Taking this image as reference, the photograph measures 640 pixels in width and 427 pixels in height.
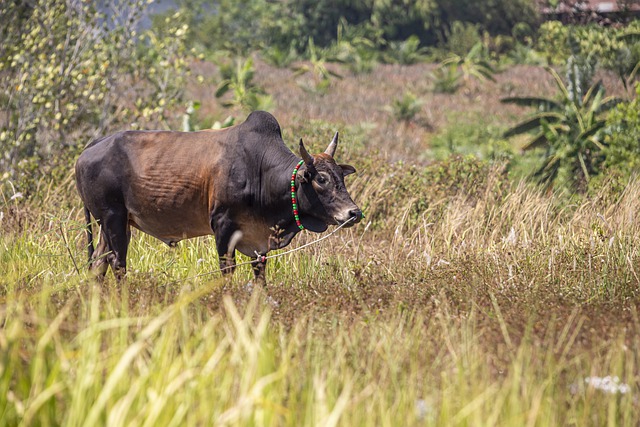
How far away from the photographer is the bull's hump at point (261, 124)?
23.1ft

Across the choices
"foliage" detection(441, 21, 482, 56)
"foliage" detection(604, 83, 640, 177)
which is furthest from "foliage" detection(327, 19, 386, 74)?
"foliage" detection(604, 83, 640, 177)

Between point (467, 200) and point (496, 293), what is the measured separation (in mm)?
4908

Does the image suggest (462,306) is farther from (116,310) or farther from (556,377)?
(116,310)

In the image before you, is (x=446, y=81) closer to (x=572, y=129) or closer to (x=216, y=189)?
(x=572, y=129)

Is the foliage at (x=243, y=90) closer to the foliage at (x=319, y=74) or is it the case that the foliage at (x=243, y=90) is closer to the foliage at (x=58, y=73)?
the foliage at (x=319, y=74)

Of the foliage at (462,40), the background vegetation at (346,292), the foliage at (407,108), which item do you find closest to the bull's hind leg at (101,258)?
the background vegetation at (346,292)

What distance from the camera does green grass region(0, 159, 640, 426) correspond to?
11.6ft

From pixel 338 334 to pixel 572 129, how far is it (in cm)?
1072

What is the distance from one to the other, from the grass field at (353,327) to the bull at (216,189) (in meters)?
0.34

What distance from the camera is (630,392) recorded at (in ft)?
12.5

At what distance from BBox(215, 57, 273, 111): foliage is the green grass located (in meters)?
14.7

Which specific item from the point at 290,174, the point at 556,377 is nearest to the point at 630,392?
the point at 556,377

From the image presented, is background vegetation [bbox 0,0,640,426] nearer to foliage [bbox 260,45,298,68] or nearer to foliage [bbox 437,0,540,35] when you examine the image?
foliage [bbox 260,45,298,68]

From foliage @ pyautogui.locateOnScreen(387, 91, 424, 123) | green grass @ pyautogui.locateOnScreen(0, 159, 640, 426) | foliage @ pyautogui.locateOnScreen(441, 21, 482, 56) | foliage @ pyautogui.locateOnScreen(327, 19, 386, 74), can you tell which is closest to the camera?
green grass @ pyautogui.locateOnScreen(0, 159, 640, 426)
